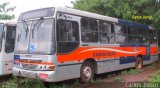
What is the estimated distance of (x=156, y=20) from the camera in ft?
62.8

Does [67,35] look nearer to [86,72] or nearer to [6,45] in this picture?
[86,72]

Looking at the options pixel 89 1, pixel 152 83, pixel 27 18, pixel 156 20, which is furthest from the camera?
pixel 89 1

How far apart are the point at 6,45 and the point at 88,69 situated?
3816 mm

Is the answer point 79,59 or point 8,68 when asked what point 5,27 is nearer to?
point 8,68

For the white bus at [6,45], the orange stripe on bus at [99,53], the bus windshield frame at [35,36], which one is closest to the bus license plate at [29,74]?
the bus windshield frame at [35,36]

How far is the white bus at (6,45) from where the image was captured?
12.7m

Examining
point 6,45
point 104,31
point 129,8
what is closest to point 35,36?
point 6,45

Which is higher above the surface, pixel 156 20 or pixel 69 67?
pixel 156 20

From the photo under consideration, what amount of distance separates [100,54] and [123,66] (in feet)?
8.50

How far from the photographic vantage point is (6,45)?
1291 cm

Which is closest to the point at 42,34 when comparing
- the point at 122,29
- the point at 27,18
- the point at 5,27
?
the point at 27,18

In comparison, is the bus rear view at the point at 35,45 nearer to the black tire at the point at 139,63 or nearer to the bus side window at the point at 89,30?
the bus side window at the point at 89,30

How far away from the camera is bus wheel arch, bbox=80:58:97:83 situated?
11.5 metres

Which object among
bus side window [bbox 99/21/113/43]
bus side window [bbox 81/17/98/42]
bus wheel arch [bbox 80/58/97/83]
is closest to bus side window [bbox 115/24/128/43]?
bus side window [bbox 99/21/113/43]
